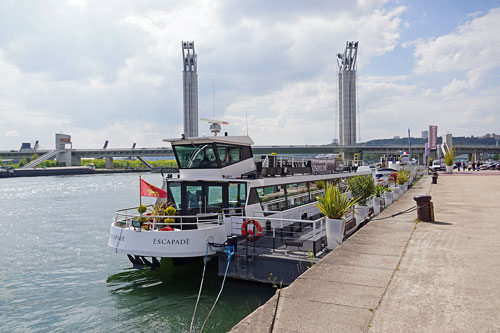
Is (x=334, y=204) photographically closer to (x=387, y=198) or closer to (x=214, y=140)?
(x=214, y=140)

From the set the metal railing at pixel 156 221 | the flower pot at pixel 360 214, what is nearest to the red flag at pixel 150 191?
the metal railing at pixel 156 221

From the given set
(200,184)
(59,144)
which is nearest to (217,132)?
(200,184)

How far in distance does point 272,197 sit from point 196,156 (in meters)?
3.39

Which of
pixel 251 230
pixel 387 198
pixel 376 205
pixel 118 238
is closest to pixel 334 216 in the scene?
pixel 251 230

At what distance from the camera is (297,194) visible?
54.8ft

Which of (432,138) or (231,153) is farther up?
(432,138)

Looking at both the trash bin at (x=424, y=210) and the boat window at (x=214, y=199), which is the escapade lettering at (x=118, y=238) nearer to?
the boat window at (x=214, y=199)

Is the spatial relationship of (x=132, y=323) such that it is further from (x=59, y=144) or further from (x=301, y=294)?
(x=59, y=144)

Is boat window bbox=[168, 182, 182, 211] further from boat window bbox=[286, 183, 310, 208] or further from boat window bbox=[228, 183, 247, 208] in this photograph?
boat window bbox=[286, 183, 310, 208]

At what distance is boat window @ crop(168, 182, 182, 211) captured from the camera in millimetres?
14078

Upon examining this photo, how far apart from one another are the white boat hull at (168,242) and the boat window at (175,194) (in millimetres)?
2622

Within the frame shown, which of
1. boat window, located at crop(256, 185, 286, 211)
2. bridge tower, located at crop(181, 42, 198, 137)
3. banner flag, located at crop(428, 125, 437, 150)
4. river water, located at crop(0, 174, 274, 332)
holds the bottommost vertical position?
river water, located at crop(0, 174, 274, 332)

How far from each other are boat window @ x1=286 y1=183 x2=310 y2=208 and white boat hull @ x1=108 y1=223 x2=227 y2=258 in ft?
16.7

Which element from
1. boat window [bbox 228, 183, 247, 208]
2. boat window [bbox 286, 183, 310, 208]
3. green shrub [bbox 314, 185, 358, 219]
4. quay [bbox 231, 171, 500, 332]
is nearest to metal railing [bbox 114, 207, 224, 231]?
boat window [bbox 228, 183, 247, 208]
